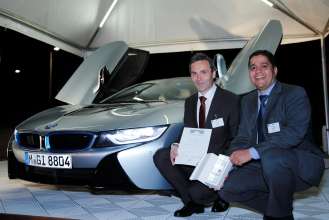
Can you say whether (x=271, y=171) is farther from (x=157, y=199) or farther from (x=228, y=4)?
(x=228, y=4)

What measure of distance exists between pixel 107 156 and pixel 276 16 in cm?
455

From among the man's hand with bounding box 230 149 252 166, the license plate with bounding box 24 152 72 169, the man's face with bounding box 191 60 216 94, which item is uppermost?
the man's face with bounding box 191 60 216 94

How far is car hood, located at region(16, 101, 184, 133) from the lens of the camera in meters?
2.98

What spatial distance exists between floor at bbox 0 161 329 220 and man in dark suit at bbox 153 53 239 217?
112 millimetres

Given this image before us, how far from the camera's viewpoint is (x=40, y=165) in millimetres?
3078

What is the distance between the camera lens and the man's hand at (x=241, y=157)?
7.26 feet

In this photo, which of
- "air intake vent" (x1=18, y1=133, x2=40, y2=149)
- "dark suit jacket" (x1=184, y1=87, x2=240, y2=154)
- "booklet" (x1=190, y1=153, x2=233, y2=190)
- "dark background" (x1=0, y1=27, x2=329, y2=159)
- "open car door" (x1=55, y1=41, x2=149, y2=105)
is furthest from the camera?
"dark background" (x1=0, y1=27, x2=329, y2=159)

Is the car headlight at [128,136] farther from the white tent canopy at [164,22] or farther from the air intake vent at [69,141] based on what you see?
the white tent canopy at [164,22]

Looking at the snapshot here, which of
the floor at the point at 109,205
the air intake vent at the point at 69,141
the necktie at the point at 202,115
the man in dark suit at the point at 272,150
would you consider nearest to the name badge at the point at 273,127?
the man in dark suit at the point at 272,150

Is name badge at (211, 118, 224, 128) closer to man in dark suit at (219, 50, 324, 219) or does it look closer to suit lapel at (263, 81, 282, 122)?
man in dark suit at (219, 50, 324, 219)

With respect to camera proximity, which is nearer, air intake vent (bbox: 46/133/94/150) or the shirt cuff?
the shirt cuff

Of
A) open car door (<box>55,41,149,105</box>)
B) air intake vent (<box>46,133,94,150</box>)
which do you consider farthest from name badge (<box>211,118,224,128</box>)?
open car door (<box>55,41,149,105</box>)

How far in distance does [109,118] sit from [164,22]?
14.0ft

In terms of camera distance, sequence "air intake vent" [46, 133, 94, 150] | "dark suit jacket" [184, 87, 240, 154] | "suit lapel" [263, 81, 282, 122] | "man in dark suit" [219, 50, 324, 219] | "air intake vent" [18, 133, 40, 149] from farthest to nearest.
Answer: "air intake vent" [18, 133, 40, 149] < "air intake vent" [46, 133, 94, 150] < "dark suit jacket" [184, 87, 240, 154] < "suit lapel" [263, 81, 282, 122] < "man in dark suit" [219, 50, 324, 219]
